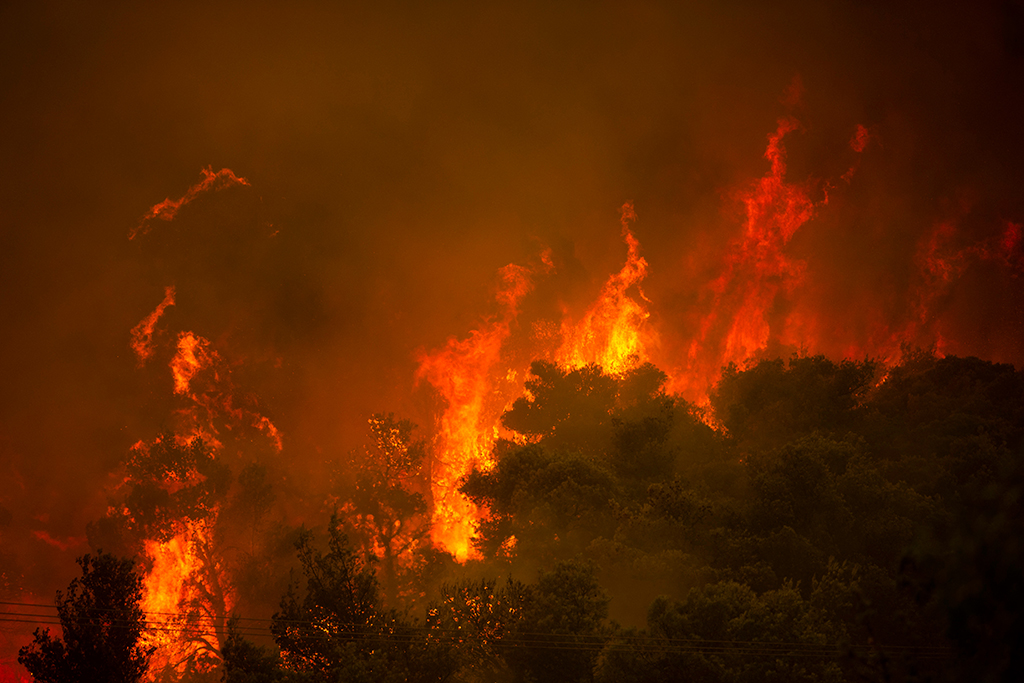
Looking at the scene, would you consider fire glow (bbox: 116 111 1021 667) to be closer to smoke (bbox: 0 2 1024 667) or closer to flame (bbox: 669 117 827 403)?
flame (bbox: 669 117 827 403)

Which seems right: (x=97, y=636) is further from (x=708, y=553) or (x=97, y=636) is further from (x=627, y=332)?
(x=627, y=332)

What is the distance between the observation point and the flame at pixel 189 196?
50062 millimetres

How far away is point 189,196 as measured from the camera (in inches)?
2007

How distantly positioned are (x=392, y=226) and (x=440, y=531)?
22.2 metres

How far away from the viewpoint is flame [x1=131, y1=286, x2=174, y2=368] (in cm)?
4800

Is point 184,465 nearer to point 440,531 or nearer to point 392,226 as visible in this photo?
point 440,531

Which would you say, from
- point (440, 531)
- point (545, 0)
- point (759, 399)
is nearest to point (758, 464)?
point (759, 399)

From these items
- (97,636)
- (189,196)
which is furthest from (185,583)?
(189,196)

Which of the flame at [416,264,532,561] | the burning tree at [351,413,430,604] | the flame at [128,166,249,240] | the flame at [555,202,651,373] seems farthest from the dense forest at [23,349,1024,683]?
the flame at [128,166,249,240]

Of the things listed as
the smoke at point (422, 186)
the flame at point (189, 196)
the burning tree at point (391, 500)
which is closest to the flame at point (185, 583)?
the smoke at point (422, 186)

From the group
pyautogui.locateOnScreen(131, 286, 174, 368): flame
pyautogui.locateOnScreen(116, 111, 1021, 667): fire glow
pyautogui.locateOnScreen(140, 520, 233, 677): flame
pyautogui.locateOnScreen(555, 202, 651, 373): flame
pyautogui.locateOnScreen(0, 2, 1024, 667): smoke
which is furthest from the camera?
pyautogui.locateOnScreen(0, 2, 1024, 667): smoke

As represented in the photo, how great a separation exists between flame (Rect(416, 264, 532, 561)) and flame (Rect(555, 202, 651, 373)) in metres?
4.42

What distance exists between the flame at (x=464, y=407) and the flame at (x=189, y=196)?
62.5ft

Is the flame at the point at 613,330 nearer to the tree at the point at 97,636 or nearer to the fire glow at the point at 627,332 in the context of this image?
the fire glow at the point at 627,332
